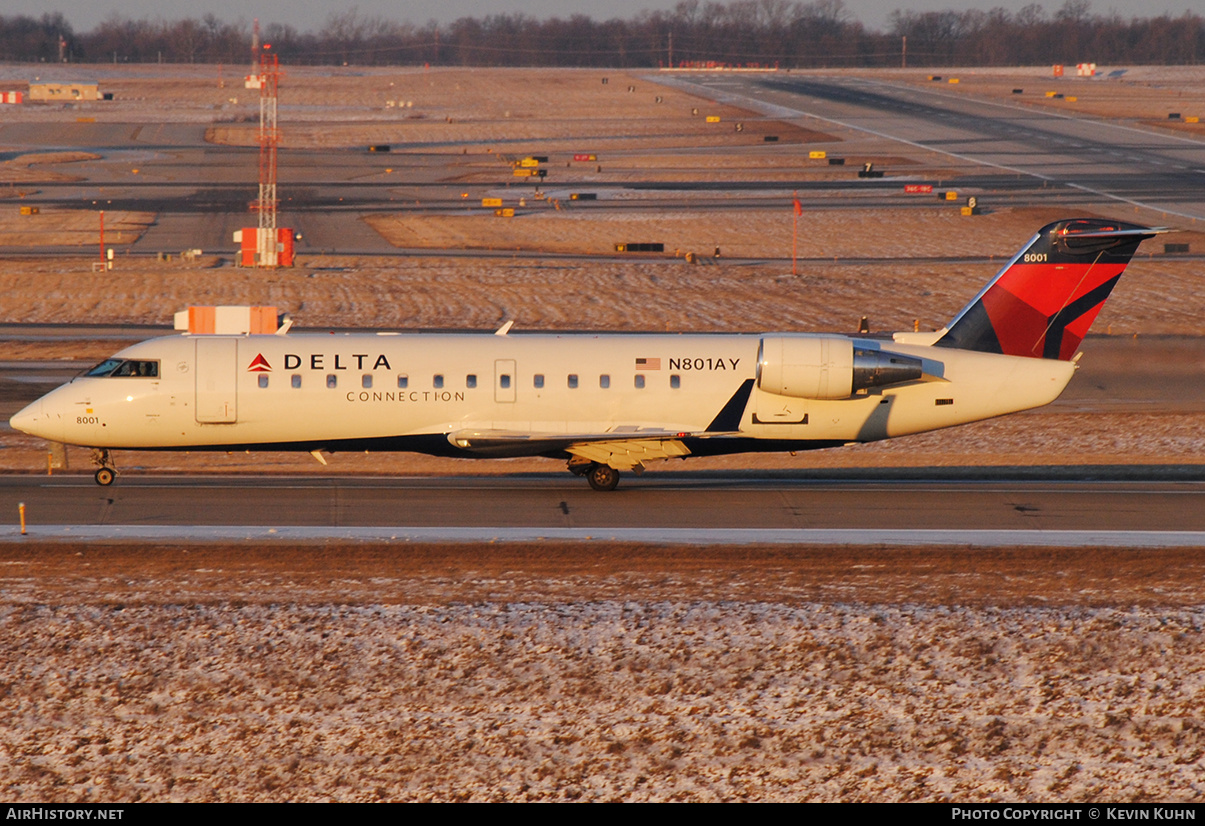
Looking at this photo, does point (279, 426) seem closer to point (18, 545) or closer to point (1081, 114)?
point (18, 545)

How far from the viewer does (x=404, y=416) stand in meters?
29.6

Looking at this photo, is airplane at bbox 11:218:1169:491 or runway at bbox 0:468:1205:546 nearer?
runway at bbox 0:468:1205:546

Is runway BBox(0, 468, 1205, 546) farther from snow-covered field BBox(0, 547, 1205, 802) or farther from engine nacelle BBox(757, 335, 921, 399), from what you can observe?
engine nacelle BBox(757, 335, 921, 399)

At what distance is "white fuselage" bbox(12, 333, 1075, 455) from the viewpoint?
97.1ft

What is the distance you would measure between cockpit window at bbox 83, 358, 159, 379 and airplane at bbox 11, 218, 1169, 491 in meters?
0.04

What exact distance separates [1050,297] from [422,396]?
15.1 metres

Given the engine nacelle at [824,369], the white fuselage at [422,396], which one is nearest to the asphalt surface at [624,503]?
the white fuselage at [422,396]

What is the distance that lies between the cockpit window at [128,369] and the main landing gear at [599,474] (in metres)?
9.93

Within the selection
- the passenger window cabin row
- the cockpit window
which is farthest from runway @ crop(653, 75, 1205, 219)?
the cockpit window

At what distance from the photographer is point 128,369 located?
29922 millimetres

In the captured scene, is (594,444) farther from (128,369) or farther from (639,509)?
(128,369)

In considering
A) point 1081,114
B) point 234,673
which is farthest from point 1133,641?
point 1081,114

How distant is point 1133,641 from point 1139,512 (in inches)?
362

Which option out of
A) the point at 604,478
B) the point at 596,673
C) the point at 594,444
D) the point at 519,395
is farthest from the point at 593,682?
the point at 604,478
